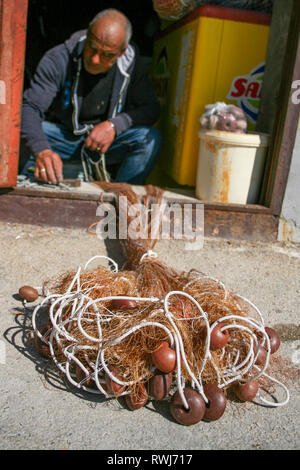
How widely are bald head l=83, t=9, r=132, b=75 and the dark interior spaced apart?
2.51 m

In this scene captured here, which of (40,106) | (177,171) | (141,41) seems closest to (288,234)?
(177,171)

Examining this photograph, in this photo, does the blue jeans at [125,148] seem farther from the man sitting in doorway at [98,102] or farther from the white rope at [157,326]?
the white rope at [157,326]

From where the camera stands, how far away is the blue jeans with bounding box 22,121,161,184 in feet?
13.4

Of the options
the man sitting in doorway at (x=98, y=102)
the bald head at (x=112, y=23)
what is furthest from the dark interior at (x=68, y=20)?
the bald head at (x=112, y=23)

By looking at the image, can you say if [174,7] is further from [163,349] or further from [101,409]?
[101,409]

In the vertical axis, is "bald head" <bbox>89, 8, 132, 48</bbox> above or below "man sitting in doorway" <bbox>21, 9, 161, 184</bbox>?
above

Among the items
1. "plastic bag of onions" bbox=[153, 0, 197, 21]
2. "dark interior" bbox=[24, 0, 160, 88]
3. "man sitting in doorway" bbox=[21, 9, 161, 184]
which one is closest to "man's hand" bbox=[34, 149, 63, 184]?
"man sitting in doorway" bbox=[21, 9, 161, 184]

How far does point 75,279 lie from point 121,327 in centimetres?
43

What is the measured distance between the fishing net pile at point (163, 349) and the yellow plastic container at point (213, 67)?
7.27 feet

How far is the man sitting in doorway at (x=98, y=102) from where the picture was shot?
3612 mm

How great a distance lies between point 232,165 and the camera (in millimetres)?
3463

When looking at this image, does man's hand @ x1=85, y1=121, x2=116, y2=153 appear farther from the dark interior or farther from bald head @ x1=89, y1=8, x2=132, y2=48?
the dark interior
